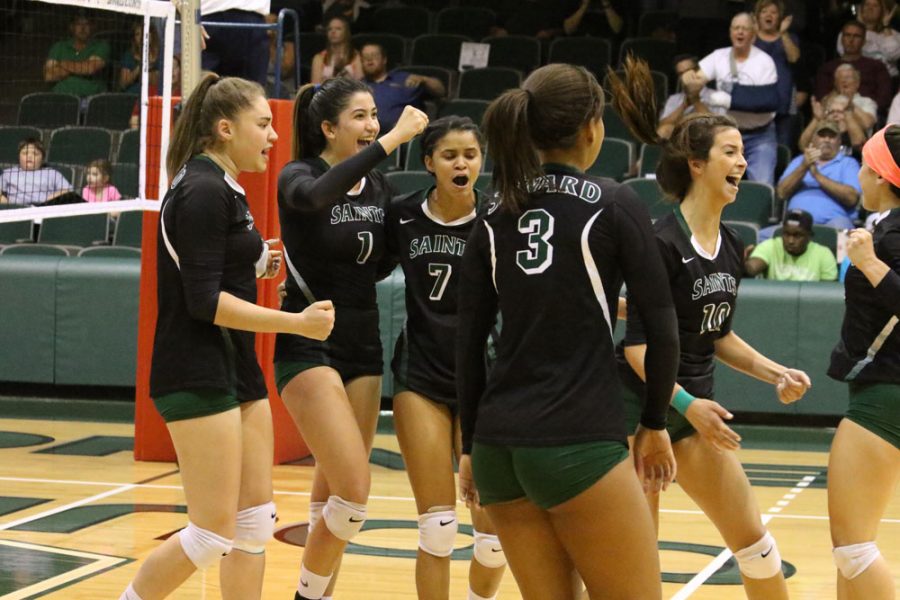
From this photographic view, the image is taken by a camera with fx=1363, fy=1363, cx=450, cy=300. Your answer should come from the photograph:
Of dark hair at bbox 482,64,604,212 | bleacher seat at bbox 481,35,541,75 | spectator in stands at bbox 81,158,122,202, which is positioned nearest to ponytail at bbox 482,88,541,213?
dark hair at bbox 482,64,604,212

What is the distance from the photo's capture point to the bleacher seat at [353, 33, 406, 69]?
13.0 m

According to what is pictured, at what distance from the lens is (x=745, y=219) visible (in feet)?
34.1

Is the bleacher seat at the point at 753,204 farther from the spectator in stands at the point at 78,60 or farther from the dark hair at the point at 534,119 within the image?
the dark hair at the point at 534,119

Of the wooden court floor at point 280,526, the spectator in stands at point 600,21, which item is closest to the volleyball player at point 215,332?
the wooden court floor at point 280,526

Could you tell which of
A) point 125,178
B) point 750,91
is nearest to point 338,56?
point 125,178

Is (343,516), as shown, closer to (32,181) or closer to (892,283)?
(892,283)

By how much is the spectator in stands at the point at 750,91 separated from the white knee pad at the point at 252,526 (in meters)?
7.57

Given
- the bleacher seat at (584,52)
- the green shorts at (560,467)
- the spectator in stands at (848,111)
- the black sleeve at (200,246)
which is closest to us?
the green shorts at (560,467)

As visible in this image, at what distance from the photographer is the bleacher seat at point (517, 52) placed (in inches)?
499

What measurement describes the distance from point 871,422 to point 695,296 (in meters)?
0.63

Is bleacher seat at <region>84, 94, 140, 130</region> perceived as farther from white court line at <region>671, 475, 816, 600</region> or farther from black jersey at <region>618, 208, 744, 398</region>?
black jersey at <region>618, 208, 744, 398</region>

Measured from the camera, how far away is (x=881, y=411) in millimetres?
3980

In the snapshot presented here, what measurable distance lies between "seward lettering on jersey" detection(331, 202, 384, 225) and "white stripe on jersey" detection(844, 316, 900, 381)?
1639mm

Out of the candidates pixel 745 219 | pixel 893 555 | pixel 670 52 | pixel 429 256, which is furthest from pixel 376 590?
pixel 670 52
